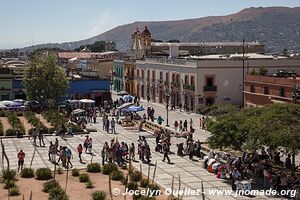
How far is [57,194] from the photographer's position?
1941cm

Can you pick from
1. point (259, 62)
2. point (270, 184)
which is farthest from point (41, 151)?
point (259, 62)

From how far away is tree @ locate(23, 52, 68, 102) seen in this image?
5244 cm

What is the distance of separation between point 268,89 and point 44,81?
75.7 ft

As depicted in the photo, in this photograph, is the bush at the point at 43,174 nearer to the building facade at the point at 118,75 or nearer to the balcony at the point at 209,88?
the balcony at the point at 209,88

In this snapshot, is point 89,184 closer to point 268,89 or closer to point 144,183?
point 144,183

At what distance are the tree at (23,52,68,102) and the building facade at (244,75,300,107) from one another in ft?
63.6

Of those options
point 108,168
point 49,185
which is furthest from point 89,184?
point 108,168

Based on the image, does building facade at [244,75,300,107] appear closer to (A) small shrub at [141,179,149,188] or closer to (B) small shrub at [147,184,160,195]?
(A) small shrub at [141,179,149,188]

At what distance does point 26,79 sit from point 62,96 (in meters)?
4.22

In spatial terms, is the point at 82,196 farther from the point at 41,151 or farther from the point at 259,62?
the point at 259,62

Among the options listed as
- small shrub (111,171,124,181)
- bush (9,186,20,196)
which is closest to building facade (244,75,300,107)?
small shrub (111,171,124,181)

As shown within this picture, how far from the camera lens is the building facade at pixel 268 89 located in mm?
39472

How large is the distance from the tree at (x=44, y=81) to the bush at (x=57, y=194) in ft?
110

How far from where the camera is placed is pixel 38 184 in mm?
22094
